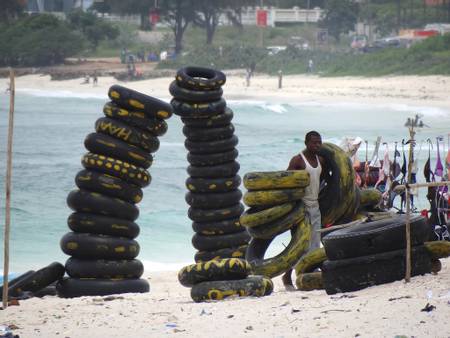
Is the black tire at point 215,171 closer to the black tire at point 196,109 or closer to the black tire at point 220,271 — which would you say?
the black tire at point 196,109

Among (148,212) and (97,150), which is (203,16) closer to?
(148,212)

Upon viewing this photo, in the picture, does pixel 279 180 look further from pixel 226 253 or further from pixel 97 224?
pixel 226 253

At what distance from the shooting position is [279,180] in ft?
41.6

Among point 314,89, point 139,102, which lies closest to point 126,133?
point 139,102

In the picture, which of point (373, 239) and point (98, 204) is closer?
point (373, 239)

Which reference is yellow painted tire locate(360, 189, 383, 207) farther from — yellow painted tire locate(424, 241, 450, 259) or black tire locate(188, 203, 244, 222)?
yellow painted tire locate(424, 241, 450, 259)

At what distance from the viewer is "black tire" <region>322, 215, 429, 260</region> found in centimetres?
1091

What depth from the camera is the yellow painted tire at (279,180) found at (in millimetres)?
12656

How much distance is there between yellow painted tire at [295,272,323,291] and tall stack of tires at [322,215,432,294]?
775 millimetres

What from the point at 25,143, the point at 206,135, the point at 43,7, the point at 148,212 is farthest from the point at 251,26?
the point at 206,135

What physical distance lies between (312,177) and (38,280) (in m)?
2.97

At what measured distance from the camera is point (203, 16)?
98.8m

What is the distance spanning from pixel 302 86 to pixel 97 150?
57390mm

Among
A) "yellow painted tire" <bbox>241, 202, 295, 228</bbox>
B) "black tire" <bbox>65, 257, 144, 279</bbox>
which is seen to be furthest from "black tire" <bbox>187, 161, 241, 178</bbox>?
"black tire" <bbox>65, 257, 144, 279</bbox>
